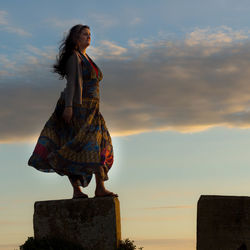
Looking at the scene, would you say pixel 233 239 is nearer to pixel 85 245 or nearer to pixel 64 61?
pixel 85 245

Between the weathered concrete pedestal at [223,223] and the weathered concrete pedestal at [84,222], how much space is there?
4.49 ft

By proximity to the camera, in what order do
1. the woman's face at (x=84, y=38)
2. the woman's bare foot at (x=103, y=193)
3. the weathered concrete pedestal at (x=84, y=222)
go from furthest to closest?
the woman's face at (x=84, y=38)
the woman's bare foot at (x=103, y=193)
the weathered concrete pedestal at (x=84, y=222)

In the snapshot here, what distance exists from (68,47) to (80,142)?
161 centimetres

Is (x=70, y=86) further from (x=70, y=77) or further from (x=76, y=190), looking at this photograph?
(x=76, y=190)

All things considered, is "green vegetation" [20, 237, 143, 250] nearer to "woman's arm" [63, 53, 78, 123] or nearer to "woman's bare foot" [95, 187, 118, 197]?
"woman's bare foot" [95, 187, 118, 197]

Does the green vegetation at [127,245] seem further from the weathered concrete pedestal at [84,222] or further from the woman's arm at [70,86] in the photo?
the woman's arm at [70,86]

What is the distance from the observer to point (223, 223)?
8.87m

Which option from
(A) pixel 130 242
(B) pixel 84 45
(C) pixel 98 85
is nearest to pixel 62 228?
(A) pixel 130 242

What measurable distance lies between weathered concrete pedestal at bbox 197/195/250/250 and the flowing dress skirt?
173 centimetres

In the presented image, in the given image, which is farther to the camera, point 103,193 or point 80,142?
point 103,193

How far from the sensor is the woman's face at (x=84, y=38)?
29.9 feet

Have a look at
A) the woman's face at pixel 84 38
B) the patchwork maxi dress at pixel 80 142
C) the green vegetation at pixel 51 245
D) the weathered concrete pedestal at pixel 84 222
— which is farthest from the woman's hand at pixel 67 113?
the green vegetation at pixel 51 245

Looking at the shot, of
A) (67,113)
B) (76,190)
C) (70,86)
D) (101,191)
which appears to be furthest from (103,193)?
(70,86)

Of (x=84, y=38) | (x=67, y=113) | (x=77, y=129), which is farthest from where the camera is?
(x=84, y=38)
